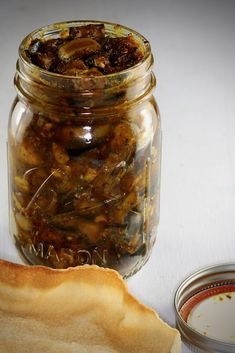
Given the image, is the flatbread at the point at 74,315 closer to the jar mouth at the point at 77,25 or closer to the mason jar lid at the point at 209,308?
the mason jar lid at the point at 209,308

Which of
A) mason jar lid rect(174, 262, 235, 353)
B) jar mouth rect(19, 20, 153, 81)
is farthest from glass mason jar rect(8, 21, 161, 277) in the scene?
mason jar lid rect(174, 262, 235, 353)

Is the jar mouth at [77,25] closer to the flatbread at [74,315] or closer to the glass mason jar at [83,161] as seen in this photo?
the glass mason jar at [83,161]

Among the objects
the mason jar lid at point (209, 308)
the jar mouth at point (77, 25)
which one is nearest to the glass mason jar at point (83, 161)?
the jar mouth at point (77, 25)

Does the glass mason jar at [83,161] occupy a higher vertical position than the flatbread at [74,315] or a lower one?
higher

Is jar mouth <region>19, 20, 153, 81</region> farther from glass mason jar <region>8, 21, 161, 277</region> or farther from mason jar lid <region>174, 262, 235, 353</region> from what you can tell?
mason jar lid <region>174, 262, 235, 353</region>

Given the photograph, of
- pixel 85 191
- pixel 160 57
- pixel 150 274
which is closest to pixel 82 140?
pixel 85 191

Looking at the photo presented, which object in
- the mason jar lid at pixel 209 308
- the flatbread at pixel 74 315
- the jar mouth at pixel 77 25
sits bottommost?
the mason jar lid at pixel 209 308

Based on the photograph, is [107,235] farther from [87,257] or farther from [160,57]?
[160,57]
